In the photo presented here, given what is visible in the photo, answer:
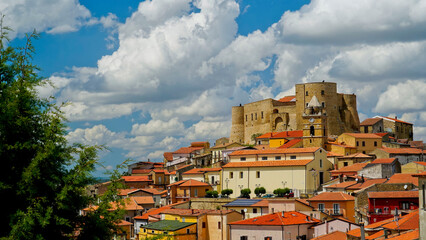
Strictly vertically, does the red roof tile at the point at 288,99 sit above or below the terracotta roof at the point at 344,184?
above

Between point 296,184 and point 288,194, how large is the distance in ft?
6.64

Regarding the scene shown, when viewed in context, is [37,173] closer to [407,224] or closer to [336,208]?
[407,224]

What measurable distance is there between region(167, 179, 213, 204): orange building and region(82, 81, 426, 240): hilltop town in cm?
11

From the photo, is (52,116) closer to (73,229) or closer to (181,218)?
(73,229)

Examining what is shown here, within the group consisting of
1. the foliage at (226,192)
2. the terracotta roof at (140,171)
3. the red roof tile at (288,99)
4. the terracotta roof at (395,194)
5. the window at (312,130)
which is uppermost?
the red roof tile at (288,99)

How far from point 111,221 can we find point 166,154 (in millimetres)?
86363

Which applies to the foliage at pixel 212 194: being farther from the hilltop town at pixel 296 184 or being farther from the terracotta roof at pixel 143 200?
the terracotta roof at pixel 143 200

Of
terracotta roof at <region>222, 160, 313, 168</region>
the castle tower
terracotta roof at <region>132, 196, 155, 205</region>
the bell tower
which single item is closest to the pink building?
terracotta roof at <region>222, 160, 313, 168</region>

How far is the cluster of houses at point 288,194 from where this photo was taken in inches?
1591

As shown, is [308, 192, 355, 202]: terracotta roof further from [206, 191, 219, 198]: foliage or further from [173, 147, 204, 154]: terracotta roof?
[173, 147, 204, 154]: terracotta roof

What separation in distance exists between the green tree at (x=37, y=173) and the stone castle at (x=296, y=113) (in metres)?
74.9

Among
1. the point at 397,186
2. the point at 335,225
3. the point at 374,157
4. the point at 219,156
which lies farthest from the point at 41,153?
the point at 219,156

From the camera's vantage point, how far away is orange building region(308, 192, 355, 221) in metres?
45.2

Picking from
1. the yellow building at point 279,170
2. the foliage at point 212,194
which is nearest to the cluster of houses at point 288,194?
the foliage at point 212,194
